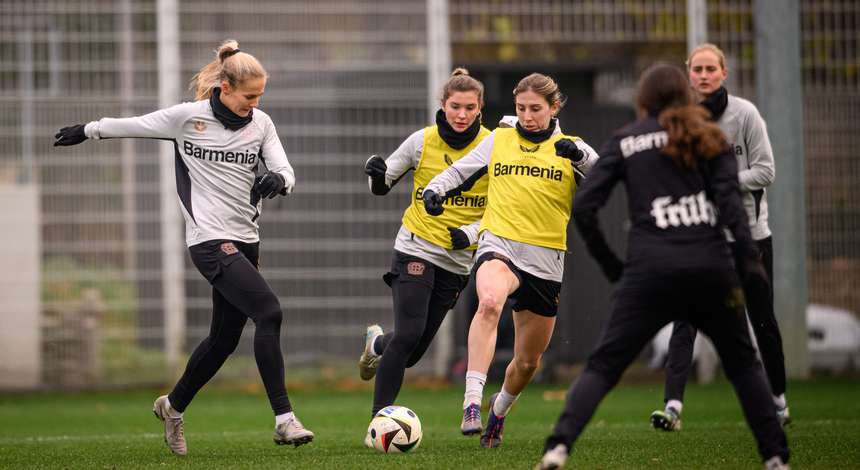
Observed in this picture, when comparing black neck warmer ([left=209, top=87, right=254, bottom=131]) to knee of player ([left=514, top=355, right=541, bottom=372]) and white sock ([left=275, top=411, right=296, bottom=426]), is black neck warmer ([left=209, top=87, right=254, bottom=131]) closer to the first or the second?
white sock ([left=275, top=411, right=296, bottom=426])

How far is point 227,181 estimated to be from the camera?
7492mm

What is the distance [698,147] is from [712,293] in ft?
1.95

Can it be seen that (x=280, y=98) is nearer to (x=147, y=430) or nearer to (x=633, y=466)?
(x=147, y=430)

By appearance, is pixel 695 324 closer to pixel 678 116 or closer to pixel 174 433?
pixel 678 116

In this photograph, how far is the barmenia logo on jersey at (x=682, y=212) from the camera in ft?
18.1

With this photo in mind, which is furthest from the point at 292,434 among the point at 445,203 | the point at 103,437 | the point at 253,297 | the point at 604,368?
the point at 103,437

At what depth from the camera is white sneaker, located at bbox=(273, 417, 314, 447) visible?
7.05m

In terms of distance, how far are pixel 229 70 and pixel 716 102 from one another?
2.84 meters

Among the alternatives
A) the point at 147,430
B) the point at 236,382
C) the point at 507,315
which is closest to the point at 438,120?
the point at 147,430

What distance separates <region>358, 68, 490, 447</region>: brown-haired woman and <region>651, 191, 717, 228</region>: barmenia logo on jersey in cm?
234

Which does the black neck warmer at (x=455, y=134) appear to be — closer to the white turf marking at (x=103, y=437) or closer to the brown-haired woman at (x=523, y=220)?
the brown-haired woman at (x=523, y=220)

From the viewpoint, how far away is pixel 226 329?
7.71 metres

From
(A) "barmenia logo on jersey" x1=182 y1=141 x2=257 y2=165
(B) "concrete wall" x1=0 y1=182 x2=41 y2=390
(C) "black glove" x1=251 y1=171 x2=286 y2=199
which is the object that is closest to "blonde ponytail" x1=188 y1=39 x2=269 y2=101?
(A) "barmenia logo on jersey" x1=182 y1=141 x2=257 y2=165

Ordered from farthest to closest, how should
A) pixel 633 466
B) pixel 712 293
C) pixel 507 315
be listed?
pixel 507 315, pixel 633 466, pixel 712 293
